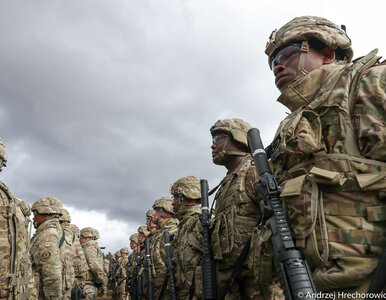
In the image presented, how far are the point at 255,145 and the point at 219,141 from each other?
251 cm

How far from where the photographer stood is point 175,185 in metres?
8.05

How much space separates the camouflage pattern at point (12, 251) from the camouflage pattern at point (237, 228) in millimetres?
3055

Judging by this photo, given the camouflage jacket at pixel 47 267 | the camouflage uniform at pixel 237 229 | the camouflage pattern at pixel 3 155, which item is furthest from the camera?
the camouflage jacket at pixel 47 267

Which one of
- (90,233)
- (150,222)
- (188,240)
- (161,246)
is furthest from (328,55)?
(90,233)

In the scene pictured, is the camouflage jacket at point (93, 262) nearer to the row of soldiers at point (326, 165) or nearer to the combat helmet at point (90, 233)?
the combat helmet at point (90, 233)

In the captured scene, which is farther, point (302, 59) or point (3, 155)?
point (3, 155)

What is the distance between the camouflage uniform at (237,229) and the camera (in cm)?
393

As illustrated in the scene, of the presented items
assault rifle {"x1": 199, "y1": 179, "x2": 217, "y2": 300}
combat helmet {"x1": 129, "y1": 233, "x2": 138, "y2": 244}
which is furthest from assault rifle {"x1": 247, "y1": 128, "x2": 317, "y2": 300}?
combat helmet {"x1": 129, "y1": 233, "x2": 138, "y2": 244}

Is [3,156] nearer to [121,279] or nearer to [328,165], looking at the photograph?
[328,165]

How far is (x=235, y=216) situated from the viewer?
13.6 ft

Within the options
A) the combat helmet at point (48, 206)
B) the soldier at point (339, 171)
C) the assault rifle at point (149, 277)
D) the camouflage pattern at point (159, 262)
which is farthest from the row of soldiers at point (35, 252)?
the soldier at point (339, 171)

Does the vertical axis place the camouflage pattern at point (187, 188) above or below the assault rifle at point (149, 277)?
above

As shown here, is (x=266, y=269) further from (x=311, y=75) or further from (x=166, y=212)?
(x=166, y=212)

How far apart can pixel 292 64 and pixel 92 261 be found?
1528 cm
